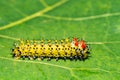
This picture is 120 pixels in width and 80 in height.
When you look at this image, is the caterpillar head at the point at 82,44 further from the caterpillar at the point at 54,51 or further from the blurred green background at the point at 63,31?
the blurred green background at the point at 63,31

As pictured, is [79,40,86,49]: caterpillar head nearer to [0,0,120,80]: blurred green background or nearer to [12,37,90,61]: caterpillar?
[12,37,90,61]: caterpillar

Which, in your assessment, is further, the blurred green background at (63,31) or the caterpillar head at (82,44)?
the caterpillar head at (82,44)

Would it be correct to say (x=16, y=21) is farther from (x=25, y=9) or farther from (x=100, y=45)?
(x=100, y=45)

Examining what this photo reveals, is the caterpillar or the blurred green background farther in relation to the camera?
the caterpillar

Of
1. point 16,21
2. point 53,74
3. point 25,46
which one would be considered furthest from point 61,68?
point 16,21

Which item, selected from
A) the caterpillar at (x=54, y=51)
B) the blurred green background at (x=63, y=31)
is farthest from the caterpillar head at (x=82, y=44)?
the blurred green background at (x=63, y=31)

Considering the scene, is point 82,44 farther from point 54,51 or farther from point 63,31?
point 63,31

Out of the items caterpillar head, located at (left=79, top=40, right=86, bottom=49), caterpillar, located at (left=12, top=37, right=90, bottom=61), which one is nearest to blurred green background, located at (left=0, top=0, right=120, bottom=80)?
caterpillar, located at (left=12, top=37, right=90, bottom=61)
